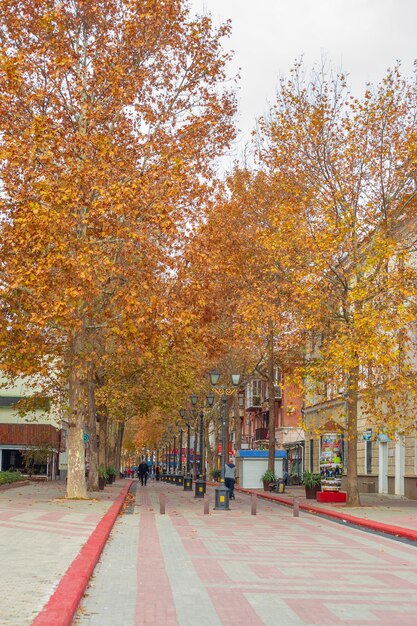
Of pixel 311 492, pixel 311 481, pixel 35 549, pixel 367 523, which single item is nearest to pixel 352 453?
pixel 311 481

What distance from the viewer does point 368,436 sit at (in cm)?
4569

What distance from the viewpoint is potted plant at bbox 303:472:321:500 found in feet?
128

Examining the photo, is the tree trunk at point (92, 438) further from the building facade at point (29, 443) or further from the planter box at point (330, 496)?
the building facade at point (29, 443)

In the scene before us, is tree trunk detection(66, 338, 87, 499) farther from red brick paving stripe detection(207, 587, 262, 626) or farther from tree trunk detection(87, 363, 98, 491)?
red brick paving stripe detection(207, 587, 262, 626)

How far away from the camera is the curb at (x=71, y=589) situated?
813cm

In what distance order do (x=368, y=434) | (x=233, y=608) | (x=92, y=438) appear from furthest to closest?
(x=368, y=434), (x=92, y=438), (x=233, y=608)

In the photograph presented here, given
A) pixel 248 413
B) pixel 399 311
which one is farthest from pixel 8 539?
pixel 248 413

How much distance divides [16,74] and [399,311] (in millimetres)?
13296

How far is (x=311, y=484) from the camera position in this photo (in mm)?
39125

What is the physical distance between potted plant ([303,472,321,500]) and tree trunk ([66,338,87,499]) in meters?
11.7

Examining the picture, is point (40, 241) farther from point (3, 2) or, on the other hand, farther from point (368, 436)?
point (368, 436)

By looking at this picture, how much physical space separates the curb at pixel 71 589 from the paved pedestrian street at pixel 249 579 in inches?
6.3

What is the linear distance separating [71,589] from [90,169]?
59.3 feet

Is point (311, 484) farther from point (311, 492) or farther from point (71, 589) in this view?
point (71, 589)
